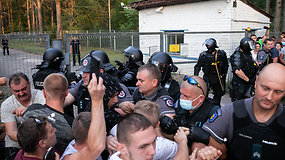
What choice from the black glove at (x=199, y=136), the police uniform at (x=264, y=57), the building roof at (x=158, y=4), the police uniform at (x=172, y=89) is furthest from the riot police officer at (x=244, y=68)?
the building roof at (x=158, y=4)

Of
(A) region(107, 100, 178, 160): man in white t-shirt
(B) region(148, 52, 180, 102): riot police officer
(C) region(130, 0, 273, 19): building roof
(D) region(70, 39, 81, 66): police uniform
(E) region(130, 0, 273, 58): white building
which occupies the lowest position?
(A) region(107, 100, 178, 160): man in white t-shirt

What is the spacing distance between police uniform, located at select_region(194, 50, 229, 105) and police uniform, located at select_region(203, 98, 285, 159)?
4.59m

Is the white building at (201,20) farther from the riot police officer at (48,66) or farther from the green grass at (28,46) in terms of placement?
the riot police officer at (48,66)

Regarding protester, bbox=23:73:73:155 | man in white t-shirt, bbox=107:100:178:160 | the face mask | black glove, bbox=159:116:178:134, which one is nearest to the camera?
man in white t-shirt, bbox=107:100:178:160

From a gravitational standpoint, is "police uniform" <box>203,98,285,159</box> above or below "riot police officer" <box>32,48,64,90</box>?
below

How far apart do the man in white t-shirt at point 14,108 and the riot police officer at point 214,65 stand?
190 inches

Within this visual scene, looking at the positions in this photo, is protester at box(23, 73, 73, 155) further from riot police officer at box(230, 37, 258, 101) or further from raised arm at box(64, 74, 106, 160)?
riot police officer at box(230, 37, 258, 101)

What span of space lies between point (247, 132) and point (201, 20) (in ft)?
39.5

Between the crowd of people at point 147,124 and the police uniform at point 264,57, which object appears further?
the police uniform at point 264,57

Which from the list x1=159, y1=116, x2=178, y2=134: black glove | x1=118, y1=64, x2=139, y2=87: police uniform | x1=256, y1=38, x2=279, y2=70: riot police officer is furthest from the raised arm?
x1=256, y1=38, x2=279, y2=70: riot police officer

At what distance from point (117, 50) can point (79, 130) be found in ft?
16.0

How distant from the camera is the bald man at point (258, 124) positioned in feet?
6.89

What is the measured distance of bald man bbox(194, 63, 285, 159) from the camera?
82.7 inches

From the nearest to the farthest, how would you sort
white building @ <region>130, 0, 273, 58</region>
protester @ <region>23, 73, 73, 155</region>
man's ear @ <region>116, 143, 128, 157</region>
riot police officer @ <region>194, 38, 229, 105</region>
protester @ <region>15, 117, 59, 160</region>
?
man's ear @ <region>116, 143, 128, 157</region> < protester @ <region>15, 117, 59, 160</region> < protester @ <region>23, 73, 73, 155</region> < riot police officer @ <region>194, 38, 229, 105</region> < white building @ <region>130, 0, 273, 58</region>
